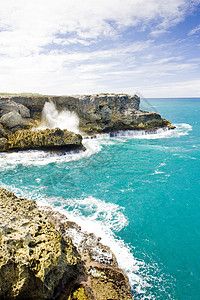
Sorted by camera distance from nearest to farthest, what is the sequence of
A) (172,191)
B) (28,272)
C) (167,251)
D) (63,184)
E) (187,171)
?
(28,272) < (167,251) < (172,191) < (63,184) < (187,171)

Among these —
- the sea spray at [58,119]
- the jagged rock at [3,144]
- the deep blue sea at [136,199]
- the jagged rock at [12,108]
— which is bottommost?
the deep blue sea at [136,199]

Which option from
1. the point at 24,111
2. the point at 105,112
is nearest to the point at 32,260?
the point at 24,111

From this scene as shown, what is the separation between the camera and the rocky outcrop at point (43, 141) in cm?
3650

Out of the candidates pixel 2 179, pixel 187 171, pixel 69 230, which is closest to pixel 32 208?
pixel 69 230

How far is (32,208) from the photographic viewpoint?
12.9 metres

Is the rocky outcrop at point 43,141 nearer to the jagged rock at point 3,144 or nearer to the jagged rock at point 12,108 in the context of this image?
the jagged rock at point 3,144

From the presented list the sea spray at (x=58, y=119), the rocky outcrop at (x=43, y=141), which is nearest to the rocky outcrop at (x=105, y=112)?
the sea spray at (x=58, y=119)

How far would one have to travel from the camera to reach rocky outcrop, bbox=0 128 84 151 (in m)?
36.5

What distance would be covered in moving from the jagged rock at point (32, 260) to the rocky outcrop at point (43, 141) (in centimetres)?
2616

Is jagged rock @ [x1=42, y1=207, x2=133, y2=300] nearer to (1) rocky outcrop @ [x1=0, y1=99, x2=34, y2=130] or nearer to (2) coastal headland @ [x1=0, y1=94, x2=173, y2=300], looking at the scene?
(2) coastal headland @ [x1=0, y1=94, x2=173, y2=300]

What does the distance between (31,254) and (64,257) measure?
167 centimetres

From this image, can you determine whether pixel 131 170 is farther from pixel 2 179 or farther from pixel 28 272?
pixel 28 272

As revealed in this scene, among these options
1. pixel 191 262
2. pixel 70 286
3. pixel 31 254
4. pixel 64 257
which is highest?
pixel 31 254

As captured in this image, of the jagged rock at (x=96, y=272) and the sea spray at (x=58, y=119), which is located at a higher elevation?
the sea spray at (x=58, y=119)
